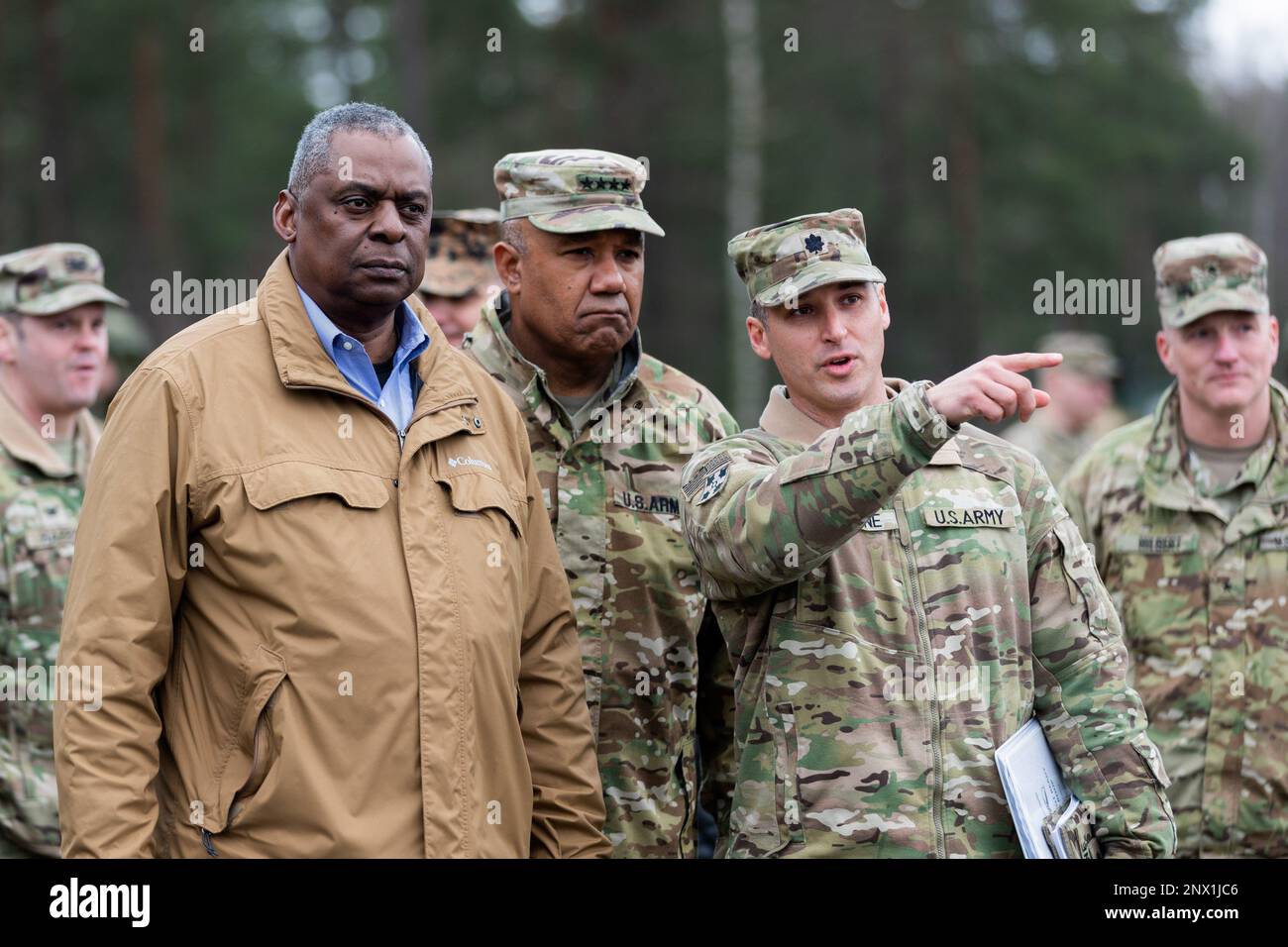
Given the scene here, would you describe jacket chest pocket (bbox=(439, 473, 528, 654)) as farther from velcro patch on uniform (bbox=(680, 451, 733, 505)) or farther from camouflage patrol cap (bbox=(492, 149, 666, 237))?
camouflage patrol cap (bbox=(492, 149, 666, 237))

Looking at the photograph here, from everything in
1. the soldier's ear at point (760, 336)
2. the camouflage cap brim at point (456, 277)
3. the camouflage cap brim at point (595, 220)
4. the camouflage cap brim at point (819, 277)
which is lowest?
the soldier's ear at point (760, 336)

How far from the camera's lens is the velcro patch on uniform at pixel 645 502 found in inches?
191

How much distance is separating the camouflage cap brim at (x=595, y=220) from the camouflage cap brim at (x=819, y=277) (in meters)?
0.77

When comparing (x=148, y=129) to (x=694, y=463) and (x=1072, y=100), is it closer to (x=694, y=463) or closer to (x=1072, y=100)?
(x=1072, y=100)

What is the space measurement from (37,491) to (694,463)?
325cm

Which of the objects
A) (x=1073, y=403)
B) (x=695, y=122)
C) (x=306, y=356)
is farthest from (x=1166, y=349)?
(x=695, y=122)

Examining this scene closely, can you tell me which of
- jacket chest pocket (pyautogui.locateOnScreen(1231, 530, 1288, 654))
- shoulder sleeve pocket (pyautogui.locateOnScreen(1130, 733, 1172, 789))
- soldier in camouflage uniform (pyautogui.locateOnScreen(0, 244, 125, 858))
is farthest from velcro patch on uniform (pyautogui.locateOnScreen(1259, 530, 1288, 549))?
soldier in camouflage uniform (pyautogui.locateOnScreen(0, 244, 125, 858))

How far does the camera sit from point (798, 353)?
4012 millimetres

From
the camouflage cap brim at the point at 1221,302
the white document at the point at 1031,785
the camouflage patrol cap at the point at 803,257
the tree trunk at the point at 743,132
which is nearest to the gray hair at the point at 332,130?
the camouflage patrol cap at the point at 803,257

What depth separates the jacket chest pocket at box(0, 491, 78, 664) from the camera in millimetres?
5930

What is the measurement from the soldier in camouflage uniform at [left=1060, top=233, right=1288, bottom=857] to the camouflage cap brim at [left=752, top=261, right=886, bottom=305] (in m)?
2.41

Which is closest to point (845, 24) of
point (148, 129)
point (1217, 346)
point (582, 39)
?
point (582, 39)

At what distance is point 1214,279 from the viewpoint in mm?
5918

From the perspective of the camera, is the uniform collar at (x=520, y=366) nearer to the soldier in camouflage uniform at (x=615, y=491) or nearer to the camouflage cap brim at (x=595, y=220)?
the soldier in camouflage uniform at (x=615, y=491)
